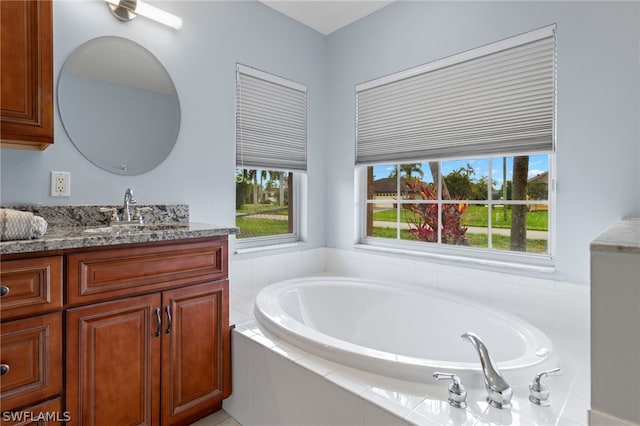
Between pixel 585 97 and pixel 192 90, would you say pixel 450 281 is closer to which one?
pixel 585 97

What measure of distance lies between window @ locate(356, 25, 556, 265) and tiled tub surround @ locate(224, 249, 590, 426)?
20 cm

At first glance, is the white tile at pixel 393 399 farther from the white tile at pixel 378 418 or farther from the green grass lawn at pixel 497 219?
the green grass lawn at pixel 497 219

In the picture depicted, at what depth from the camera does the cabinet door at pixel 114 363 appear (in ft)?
4.14

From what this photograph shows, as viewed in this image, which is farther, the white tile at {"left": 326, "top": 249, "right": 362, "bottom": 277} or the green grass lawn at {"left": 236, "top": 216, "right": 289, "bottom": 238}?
the white tile at {"left": 326, "top": 249, "right": 362, "bottom": 277}

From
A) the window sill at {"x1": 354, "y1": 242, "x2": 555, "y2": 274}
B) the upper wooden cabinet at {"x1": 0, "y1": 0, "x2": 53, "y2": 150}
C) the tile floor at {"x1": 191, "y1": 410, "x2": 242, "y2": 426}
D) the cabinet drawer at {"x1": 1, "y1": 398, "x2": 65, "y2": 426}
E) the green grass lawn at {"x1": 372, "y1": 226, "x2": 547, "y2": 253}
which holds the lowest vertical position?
the tile floor at {"x1": 191, "y1": 410, "x2": 242, "y2": 426}

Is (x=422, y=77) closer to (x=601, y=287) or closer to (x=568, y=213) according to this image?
(x=568, y=213)

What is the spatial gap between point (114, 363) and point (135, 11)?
5.92 feet

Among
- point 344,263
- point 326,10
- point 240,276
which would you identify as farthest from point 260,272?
point 326,10

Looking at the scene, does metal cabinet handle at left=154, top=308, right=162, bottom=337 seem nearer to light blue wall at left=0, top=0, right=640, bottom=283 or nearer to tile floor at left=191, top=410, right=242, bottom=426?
tile floor at left=191, top=410, right=242, bottom=426

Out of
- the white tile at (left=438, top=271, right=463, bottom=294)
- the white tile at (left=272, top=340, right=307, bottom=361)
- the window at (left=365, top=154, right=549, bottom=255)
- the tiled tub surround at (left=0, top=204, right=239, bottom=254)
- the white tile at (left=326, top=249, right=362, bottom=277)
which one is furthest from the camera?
the white tile at (left=326, top=249, right=362, bottom=277)

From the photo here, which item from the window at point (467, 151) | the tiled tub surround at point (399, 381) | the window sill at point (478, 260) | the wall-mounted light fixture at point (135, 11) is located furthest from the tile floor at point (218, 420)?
the wall-mounted light fixture at point (135, 11)

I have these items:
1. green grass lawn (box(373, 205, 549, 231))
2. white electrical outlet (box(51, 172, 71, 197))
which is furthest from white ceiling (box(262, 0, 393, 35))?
white electrical outlet (box(51, 172, 71, 197))

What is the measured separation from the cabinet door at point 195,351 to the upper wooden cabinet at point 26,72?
0.87 meters

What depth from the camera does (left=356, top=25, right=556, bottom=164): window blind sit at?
1.90 meters
